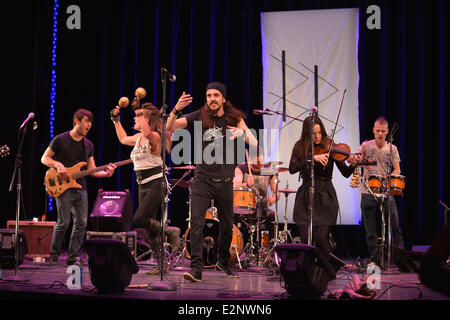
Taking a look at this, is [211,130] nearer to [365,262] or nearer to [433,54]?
[365,262]

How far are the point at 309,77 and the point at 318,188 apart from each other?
4.28 metres

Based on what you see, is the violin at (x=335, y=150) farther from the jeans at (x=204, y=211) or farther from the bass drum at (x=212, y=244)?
the bass drum at (x=212, y=244)

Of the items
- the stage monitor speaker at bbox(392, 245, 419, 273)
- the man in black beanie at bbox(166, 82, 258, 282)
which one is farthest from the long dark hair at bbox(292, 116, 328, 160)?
the stage monitor speaker at bbox(392, 245, 419, 273)

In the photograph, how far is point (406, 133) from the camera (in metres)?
9.03

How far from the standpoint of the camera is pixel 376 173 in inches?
302

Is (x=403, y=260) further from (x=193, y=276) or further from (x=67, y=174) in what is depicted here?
(x=67, y=174)

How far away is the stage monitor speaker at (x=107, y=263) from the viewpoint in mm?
4305

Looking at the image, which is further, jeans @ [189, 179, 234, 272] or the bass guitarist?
the bass guitarist

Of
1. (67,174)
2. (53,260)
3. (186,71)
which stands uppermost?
(186,71)

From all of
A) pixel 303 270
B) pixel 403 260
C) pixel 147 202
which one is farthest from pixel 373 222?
pixel 303 270

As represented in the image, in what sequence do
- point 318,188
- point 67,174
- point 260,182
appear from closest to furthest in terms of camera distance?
1. point 318,188
2. point 67,174
3. point 260,182

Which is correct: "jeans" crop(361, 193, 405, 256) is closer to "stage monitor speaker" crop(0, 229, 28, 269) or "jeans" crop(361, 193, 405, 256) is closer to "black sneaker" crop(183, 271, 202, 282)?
"black sneaker" crop(183, 271, 202, 282)

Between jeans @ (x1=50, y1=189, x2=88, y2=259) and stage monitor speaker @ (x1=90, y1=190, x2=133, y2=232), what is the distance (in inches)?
21.3

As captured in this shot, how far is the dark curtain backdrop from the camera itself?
8984 mm
